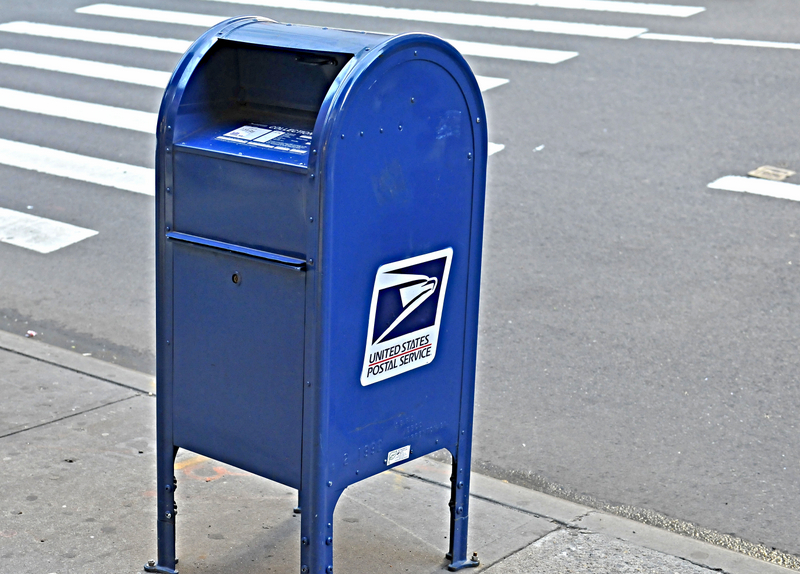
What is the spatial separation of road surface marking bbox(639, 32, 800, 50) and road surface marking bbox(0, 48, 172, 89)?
6041 mm

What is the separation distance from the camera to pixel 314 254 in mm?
3361

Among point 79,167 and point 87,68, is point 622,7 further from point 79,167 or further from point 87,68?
point 79,167

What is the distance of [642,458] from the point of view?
16.7 feet

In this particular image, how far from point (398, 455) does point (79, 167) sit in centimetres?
669

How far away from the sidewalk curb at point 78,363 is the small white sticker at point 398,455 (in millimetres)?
2194

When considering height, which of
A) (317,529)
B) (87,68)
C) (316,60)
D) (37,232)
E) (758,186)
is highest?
(316,60)

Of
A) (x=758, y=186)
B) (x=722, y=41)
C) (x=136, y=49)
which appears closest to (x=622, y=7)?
(x=722, y=41)

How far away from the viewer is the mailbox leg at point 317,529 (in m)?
3.54

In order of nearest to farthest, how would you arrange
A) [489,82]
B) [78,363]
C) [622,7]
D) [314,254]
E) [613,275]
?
[314,254]
[78,363]
[613,275]
[489,82]
[622,7]

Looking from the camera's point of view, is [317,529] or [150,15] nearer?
[317,529]

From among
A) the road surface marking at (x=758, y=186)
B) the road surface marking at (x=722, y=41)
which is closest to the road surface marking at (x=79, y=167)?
the road surface marking at (x=758, y=186)

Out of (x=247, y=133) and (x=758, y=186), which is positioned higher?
(x=247, y=133)

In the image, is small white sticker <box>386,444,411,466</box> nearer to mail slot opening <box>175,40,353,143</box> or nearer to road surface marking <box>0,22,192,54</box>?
mail slot opening <box>175,40,353,143</box>

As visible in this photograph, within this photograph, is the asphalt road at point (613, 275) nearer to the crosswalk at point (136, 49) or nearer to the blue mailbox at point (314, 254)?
the crosswalk at point (136, 49)
